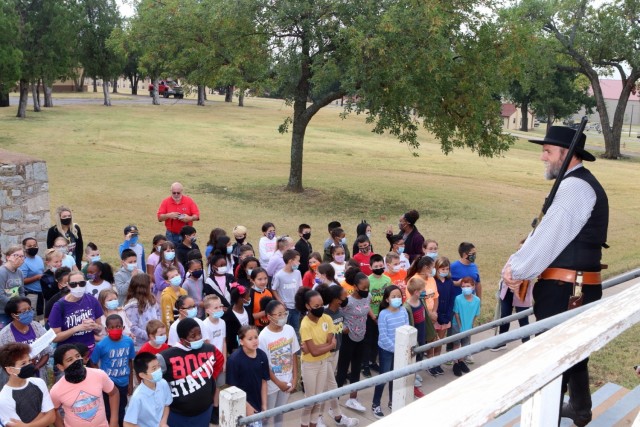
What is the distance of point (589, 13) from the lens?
45531mm

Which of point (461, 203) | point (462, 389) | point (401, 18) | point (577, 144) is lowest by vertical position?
point (461, 203)

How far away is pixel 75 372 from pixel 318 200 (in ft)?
51.7

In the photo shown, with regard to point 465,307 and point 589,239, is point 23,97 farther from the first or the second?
point 589,239

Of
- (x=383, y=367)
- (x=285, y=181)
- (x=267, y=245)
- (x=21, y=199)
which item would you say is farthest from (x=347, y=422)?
(x=285, y=181)

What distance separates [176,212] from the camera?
38.6ft

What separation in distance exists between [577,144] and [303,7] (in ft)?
50.7

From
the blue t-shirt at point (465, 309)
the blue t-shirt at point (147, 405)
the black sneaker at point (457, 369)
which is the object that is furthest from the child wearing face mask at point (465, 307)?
the blue t-shirt at point (147, 405)

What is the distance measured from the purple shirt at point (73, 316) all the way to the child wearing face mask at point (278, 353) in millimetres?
1823

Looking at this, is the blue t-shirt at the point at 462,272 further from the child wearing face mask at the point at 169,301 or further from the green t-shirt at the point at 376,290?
the child wearing face mask at the point at 169,301

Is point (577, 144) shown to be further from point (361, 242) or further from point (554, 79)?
point (554, 79)

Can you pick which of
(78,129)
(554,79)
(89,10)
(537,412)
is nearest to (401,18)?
(537,412)

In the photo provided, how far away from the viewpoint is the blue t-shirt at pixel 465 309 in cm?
843

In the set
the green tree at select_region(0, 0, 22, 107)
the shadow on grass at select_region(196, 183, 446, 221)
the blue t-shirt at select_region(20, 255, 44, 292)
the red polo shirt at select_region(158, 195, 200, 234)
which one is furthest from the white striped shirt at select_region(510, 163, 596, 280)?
the green tree at select_region(0, 0, 22, 107)

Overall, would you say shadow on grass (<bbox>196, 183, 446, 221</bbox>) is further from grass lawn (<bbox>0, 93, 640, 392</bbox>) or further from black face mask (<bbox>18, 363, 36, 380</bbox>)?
black face mask (<bbox>18, 363, 36, 380</bbox>)
